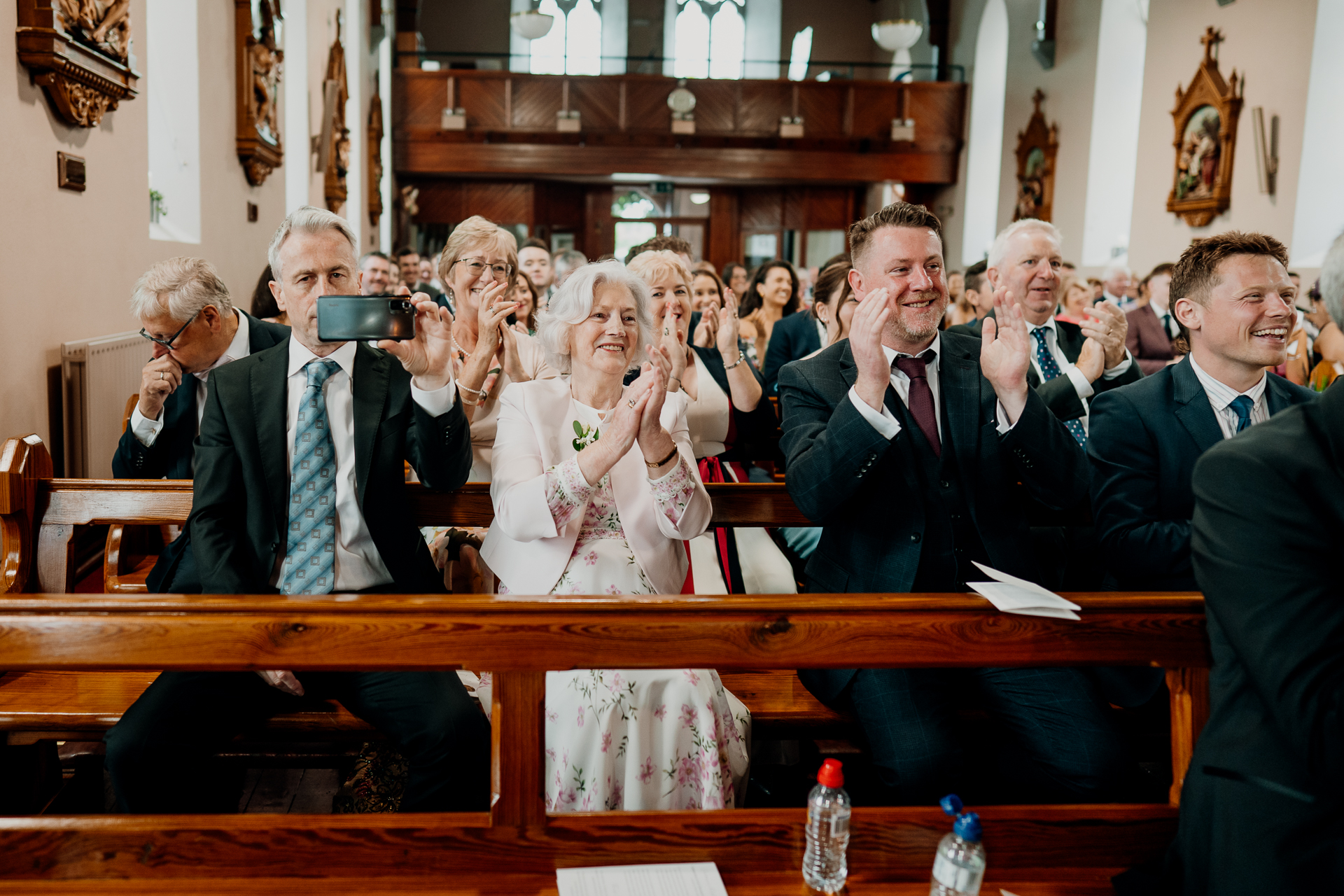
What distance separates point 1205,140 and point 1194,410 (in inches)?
311

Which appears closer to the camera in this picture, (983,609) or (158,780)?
(983,609)

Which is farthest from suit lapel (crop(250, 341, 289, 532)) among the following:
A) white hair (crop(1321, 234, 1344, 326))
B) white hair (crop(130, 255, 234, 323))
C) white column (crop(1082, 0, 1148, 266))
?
white column (crop(1082, 0, 1148, 266))

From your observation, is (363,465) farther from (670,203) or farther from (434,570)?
(670,203)

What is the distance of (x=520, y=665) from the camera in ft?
5.40

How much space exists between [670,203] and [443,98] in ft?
14.9

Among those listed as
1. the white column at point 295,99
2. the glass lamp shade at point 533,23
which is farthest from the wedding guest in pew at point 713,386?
the glass lamp shade at point 533,23

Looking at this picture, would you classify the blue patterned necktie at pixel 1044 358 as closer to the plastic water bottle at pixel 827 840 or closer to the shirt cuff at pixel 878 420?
the shirt cuff at pixel 878 420

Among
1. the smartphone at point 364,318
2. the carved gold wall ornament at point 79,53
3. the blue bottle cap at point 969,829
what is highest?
the carved gold wall ornament at point 79,53

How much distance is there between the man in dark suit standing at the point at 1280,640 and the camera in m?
1.26

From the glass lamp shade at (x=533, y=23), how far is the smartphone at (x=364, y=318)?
1179cm

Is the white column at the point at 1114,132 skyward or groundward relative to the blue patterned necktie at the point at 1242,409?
skyward

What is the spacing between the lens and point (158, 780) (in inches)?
80.7

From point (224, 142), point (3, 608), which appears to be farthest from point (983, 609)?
point (224, 142)

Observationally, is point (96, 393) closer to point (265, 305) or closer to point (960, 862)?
point (265, 305)
